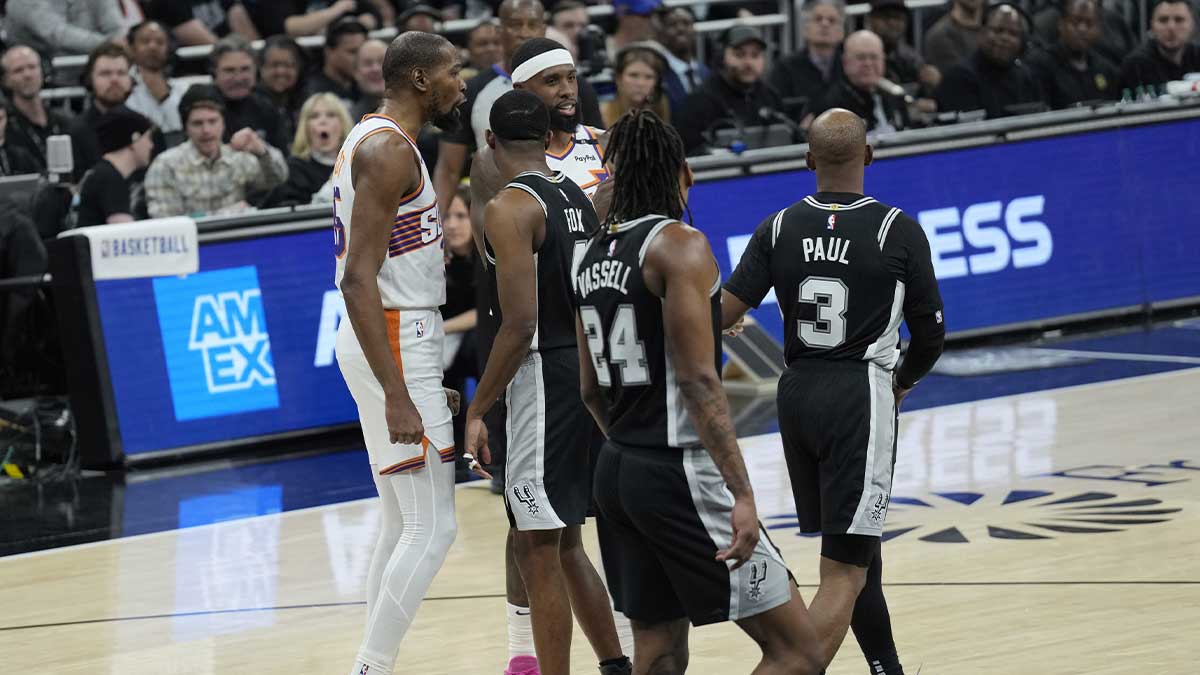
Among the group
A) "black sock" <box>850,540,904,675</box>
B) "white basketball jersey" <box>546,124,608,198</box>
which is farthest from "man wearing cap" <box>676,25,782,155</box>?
"black sock" <box>850,540,904,675</box>

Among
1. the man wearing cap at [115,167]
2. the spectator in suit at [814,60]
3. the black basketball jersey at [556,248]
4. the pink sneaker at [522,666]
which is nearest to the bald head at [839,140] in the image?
the black basketball jersey at [556,248]

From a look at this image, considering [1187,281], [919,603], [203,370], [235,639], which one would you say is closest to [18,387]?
[203,370]

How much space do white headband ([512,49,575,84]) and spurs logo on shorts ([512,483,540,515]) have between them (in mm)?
1423

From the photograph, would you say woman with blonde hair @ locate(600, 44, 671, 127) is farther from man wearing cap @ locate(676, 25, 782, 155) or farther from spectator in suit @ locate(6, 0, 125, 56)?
spectator in suit @ locate(6, 0, 125, 56)

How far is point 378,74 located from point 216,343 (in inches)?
128

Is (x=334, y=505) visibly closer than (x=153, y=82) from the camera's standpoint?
Yes

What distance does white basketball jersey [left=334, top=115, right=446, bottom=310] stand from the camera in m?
5.62

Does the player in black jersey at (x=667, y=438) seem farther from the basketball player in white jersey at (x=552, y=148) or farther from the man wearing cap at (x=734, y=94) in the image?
the man wearing cap at (x=734, y=94)

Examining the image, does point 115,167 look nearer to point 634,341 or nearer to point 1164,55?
point 634,341

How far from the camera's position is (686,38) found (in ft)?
49.6

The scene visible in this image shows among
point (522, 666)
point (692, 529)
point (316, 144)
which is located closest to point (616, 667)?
point (522, 666)

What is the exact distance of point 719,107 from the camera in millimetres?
13875

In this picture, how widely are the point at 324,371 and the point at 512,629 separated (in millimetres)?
4934

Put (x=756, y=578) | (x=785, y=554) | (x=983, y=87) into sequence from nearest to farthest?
(x=756, y=578) → (x=785, y=554) → (x=983, y=87)
